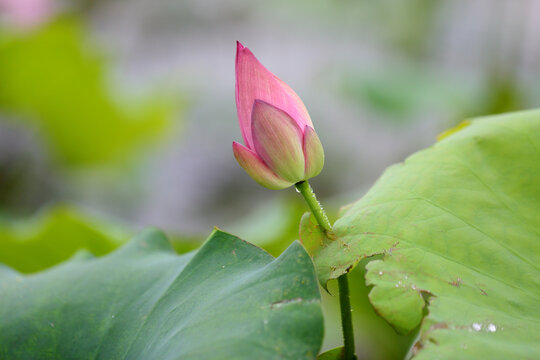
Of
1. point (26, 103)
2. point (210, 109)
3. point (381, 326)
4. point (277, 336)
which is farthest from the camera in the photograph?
point (210, 109)

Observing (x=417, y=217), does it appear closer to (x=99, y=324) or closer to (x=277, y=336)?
(x=277, y=336)

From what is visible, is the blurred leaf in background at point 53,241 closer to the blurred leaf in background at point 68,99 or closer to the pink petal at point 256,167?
the pink petal at point 256,167

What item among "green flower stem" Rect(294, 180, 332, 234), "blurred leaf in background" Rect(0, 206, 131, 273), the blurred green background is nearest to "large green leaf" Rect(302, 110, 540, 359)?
"green flower stem" Rect(294, 180, 332, 234)

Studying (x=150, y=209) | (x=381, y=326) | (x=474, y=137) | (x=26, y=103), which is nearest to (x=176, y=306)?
(x=474, y=137)

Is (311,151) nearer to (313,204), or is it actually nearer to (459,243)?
(313,204)

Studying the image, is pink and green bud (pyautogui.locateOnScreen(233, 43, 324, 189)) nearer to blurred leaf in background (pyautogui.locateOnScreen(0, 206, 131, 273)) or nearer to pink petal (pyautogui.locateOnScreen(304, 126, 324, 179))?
pink petal (pyautogui.locateOnScreen(304, 126, 324, 179))
